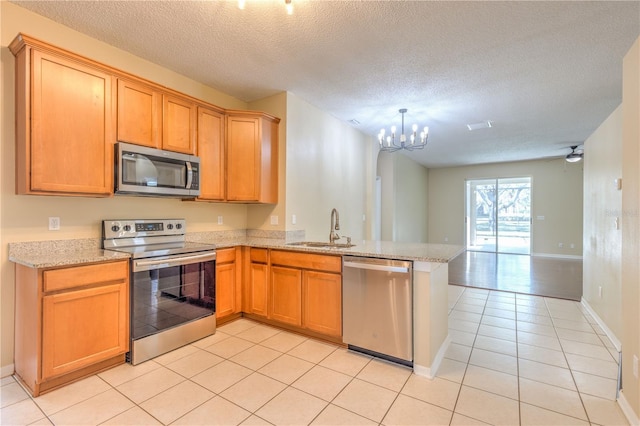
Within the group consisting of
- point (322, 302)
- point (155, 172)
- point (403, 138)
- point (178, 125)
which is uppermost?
point (403, 138)

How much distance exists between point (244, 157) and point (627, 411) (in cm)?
369

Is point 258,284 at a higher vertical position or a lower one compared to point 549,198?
lower

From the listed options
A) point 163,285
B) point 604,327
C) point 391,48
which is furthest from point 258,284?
point 604,327

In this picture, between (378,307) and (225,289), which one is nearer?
(378,307)

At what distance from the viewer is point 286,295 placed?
307 cm

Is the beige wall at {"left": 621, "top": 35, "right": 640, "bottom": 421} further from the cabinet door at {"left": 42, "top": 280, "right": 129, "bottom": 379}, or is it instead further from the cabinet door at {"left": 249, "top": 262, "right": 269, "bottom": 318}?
the cabinet door at {"left": 42, "top": 280, "right": 129, "bottom": 379}

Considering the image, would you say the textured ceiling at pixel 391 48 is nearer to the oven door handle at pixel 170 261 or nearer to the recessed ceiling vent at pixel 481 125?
the recessed ceiling vent at pixel 481 125

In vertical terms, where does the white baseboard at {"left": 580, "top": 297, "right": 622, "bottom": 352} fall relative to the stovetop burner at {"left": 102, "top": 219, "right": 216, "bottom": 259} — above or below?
below

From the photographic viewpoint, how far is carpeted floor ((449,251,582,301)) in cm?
484

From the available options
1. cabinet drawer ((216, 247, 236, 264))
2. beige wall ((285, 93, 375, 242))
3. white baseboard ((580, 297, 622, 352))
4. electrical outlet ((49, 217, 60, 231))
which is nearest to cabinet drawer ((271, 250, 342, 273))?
cabinet drawer ((216, 247, 236, 264))

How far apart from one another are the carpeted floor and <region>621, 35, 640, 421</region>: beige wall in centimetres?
289

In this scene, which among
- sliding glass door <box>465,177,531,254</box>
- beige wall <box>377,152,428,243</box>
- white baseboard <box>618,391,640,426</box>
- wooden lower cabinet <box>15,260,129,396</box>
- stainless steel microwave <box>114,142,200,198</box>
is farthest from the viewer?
sliding glass door <box>465,177,531,254</box>

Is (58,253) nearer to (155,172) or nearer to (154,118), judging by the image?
(155,172)

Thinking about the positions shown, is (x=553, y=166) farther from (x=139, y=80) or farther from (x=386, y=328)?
(x=139, y=80)
